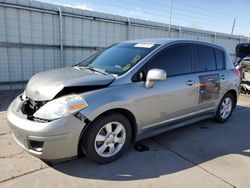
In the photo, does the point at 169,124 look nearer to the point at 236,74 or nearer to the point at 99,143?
the point at 99,143

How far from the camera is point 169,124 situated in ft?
12.5

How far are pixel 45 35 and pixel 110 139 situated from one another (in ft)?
17.5

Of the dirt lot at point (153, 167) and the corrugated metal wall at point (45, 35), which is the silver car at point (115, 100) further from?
the corrugated metal wall at point (45, 35)

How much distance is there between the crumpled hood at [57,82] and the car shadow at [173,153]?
0.98 metres

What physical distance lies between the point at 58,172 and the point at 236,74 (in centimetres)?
418

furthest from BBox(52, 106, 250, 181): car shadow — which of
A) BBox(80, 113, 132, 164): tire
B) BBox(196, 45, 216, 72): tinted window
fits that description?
BBox(196, 45, 216, 72): tinted window

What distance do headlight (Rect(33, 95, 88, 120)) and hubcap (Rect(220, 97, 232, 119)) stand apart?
11.1ft

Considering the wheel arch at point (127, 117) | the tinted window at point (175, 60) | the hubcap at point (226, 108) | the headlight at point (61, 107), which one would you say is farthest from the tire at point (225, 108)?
the headlight at point (61, 107)

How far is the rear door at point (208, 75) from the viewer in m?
4.19

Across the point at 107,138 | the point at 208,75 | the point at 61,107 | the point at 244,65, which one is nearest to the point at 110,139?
the point at 107,138

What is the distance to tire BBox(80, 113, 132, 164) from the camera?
2889mm

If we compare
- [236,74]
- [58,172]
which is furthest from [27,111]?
[236,74]

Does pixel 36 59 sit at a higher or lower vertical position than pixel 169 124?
higher

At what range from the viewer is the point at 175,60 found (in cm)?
381
